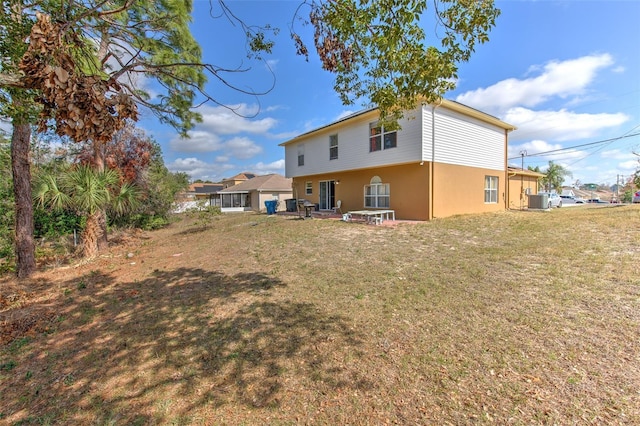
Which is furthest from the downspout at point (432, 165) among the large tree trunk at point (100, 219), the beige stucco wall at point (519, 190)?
the large tree trunk at point (100, 219)

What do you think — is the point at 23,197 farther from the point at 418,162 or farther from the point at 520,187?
the point at 520,187

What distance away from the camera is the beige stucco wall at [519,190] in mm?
18703

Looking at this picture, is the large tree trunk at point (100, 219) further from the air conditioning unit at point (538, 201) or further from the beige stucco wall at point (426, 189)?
the air conditioning unit at point (538, 201)

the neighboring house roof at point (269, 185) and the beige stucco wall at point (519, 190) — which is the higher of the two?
the neighboring house roof at point (269, 185)

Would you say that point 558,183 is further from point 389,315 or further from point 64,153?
point 64,153

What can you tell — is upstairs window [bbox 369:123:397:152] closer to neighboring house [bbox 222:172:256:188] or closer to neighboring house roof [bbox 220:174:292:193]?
neighboring house roof [bbox 220:174:292:193]

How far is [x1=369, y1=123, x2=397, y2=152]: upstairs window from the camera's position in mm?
13945

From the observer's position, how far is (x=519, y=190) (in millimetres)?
19500

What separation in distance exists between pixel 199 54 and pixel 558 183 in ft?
197

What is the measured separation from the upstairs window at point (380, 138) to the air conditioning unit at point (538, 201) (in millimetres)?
11601

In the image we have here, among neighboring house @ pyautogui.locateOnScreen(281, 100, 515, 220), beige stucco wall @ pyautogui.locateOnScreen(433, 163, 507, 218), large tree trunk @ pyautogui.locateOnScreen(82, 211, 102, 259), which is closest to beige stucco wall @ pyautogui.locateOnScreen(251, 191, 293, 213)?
neighboring house @ pyautogui.locateOnScreen(281, 100, 515, 220)

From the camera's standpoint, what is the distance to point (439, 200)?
13531mm

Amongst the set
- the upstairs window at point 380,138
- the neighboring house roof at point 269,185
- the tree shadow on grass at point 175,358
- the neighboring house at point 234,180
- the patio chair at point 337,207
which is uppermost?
the neighboring house at point 234,180

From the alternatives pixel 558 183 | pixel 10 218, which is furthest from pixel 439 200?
pixel 558 183
